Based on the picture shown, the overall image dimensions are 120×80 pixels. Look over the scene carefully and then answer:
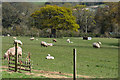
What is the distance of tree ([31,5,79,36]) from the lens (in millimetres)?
47938

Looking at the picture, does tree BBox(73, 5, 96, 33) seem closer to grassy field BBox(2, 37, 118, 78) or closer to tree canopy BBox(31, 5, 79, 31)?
tree canopy BBox(31, 5, 79, 31)

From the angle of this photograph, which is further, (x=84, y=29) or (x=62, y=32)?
(x=84, y=29)

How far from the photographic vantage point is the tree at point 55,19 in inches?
1887

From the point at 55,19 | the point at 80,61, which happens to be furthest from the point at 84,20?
the point at 80,61

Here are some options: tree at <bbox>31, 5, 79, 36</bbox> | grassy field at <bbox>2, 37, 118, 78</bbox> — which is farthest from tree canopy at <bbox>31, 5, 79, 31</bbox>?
grassy field at <bbox>2, 37, 118, 78</bbox>

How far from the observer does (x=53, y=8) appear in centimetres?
4853

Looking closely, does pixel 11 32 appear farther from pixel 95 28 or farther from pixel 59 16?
pixel 95 28

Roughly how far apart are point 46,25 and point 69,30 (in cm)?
485

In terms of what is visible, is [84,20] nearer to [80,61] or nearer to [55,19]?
[55,19]

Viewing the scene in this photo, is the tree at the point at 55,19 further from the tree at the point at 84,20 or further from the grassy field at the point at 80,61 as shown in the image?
the grassy field at the point at 80,61

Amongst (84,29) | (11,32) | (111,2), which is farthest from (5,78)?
(84,29)

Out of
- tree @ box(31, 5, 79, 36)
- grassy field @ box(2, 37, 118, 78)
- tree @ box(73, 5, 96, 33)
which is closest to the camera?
grassy field @ box(2, 37, 118, 78)

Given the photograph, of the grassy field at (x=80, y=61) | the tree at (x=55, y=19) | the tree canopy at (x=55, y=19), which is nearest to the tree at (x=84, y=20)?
the tree canopy at (x=55, y=19)

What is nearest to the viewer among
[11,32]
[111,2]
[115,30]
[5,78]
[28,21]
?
[5,78]
